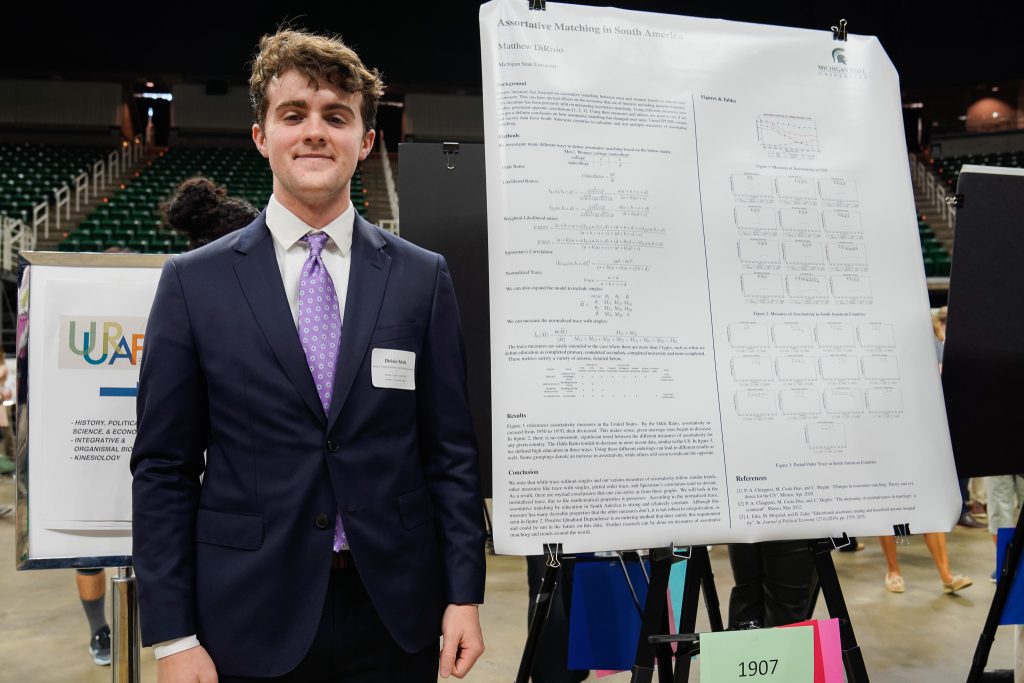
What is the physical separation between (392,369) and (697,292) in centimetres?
70

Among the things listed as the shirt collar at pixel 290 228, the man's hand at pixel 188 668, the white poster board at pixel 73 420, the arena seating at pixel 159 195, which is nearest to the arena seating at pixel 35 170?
the arena seating at pixel 159 195

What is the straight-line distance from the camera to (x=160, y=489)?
4.06ft

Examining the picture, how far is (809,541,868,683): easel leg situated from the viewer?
1610 millimetres

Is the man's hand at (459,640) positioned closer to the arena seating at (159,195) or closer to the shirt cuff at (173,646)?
the shirt cuff at (173,646)

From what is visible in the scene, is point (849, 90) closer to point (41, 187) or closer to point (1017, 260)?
point (1017, 260)

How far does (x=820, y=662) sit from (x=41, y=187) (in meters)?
13.2

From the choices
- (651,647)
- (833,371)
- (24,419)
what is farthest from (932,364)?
(24,419)

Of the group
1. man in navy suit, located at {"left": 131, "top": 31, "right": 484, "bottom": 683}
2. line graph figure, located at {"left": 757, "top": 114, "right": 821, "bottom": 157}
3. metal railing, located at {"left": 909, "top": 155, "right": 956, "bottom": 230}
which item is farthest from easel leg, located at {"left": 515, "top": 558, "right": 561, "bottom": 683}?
metal railing, located at {"left": 909, "top": 155, "right": 956, "bottom": 230}

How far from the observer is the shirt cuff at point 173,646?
1.20 metres

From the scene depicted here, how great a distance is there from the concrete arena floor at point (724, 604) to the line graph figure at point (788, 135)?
7.23 ft

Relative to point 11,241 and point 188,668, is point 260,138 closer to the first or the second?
point 188,668

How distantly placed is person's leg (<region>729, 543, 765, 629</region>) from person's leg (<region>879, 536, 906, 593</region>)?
6.69ft

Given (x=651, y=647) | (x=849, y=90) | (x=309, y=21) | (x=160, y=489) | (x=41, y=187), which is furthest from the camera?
(x=309, y=21)

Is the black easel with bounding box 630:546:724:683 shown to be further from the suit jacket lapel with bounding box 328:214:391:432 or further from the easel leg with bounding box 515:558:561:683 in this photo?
the suit jacket lapel with bounding box 328:214:391:432
